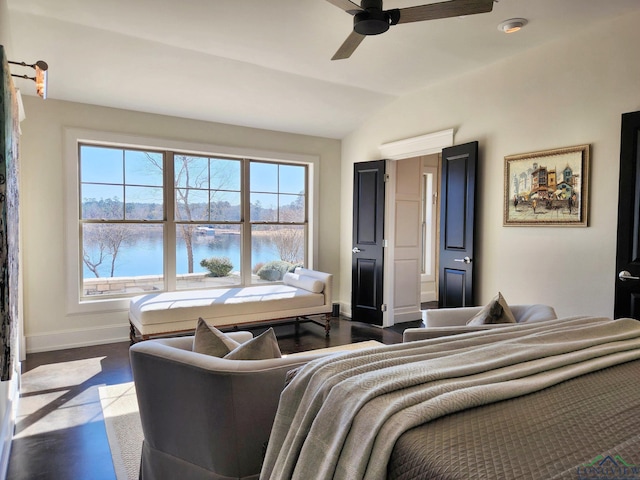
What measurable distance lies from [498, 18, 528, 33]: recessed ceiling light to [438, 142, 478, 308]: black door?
110 centimetres

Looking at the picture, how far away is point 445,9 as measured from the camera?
7.67ft

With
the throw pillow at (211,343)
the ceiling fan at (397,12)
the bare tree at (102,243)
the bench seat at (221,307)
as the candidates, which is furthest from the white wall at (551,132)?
the bare tree at (102,243)

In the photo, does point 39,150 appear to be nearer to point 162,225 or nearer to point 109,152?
point 109,152

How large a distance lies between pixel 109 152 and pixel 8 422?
3082 mm

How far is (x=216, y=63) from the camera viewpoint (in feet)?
13.1

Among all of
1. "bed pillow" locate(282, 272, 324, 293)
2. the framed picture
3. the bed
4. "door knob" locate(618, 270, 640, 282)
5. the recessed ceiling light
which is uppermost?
the recessed ceiling light

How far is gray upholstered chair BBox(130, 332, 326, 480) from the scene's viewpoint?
1.53 meters

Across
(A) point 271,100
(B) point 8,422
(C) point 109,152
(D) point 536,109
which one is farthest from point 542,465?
(C) point 109,152

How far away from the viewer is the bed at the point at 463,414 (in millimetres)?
808

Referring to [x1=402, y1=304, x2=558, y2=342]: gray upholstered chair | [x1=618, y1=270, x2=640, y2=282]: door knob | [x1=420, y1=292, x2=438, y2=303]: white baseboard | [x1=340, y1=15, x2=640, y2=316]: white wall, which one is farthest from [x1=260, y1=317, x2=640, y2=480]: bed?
[x1=420, y1=292, x2=438, y2=303]: white baseboard

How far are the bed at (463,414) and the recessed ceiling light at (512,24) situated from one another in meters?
2.69

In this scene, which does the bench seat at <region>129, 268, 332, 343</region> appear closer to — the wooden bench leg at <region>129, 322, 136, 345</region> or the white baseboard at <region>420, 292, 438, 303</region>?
the wooden bench leg at <region>129, 322, 136, 345</region>

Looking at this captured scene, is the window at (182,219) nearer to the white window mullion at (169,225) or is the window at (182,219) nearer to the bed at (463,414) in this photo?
the white window mullion at (169,225)

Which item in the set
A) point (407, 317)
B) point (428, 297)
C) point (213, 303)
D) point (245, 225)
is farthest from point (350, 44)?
point (428, 297)
